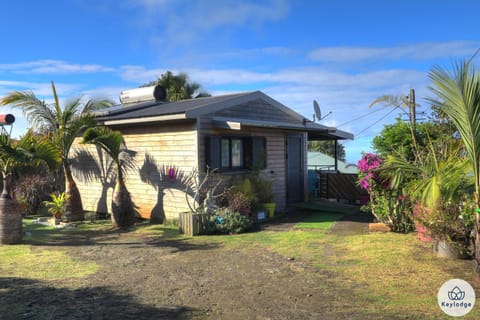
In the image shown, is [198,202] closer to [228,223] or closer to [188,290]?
[228,223]

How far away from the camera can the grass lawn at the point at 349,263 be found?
14.1 ft

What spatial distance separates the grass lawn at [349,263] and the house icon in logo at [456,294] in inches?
7.1

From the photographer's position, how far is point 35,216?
1222 cm

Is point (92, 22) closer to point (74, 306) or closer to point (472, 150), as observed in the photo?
point (74, 306)

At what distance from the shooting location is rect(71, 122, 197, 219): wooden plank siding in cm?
967

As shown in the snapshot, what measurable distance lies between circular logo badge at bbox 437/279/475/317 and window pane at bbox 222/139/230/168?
21.4 ft

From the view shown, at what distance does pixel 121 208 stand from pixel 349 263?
618cm

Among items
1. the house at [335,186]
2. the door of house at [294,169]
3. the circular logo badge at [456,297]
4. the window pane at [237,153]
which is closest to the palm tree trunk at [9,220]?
the window pane at [237,153]

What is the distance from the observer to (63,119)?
34.3 feet

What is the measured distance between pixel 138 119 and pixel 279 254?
5.52 meters

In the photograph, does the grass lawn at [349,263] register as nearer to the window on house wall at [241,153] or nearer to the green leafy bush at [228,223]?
the green leafy bush at [228,223]

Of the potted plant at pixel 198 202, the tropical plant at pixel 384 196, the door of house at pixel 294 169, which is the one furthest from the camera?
the door of house at pixel 294 169

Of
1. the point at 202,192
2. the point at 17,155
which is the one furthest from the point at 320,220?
the point at 17,155

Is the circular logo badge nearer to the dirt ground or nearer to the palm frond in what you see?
the dirt ground
